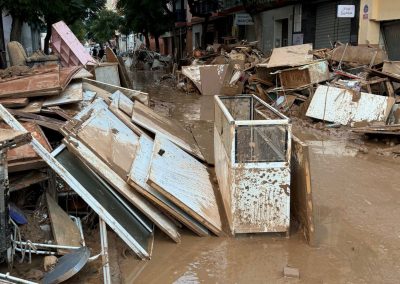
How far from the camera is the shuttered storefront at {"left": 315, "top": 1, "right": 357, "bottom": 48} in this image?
16422 millimetres

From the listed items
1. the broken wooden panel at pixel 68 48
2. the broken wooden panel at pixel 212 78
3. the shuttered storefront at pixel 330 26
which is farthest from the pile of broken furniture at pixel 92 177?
the shuttered storefront at pixel 330 26

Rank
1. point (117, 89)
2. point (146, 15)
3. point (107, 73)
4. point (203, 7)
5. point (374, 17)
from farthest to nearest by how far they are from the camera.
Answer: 1. point (146, 15)
2. point (203, 7)
3. point (374, 17)
4. point (107, 73)
5. point (117, 89)

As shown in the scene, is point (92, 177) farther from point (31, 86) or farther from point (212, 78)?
point (212, 78)

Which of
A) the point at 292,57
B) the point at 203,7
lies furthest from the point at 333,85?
the point at 203,7

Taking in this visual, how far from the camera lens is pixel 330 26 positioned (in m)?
17.5

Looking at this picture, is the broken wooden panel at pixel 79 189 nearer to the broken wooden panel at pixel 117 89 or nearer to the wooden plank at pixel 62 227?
the wooden plank at pixel 62 227

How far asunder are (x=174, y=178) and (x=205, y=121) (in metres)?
7.02

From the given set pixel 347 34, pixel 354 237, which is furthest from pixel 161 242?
pixel 347 34

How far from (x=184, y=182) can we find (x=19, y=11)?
1218cm

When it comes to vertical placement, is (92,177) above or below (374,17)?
below

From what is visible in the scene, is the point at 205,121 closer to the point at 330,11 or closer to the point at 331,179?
the point at 331,179

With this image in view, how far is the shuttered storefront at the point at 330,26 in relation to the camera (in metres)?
16.4

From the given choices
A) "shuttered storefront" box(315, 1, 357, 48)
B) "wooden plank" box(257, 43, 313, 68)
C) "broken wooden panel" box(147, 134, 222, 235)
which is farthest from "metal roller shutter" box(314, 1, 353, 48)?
"broken wooden panel" box(147, 134, 222, 235)

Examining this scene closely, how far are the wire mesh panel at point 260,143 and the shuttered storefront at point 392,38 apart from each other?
Result: 1126 centimetres
